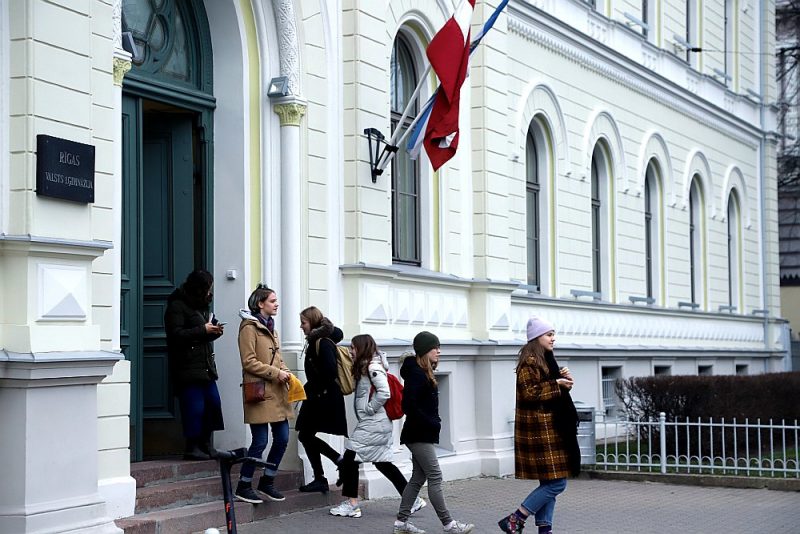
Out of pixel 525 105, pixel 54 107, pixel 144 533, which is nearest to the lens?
pixel 54 107

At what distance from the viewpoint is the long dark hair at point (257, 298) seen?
11969 millimetres

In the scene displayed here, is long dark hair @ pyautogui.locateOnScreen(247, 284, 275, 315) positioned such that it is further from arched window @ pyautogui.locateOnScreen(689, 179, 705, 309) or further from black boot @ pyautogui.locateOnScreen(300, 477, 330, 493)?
arched window @ pyautogui.locateOnScreen(689, 179, 705, 309)

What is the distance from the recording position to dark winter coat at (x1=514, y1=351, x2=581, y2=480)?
→ 10.5 meters

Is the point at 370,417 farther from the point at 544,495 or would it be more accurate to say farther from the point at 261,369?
the point at 544,495

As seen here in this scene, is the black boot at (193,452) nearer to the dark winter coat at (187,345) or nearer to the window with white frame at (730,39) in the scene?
the dark winter coat at (187,345)

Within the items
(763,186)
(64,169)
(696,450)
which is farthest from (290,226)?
(763,186)

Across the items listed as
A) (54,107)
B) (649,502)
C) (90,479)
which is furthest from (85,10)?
(649,502)

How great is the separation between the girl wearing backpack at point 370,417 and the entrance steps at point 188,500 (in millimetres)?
620

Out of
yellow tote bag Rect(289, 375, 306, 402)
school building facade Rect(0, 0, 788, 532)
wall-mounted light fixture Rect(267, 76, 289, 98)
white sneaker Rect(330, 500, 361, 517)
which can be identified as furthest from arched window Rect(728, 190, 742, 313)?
yellow tote bag Rect(289, 375, 306, 402)

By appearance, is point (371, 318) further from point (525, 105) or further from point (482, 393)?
point (525, 105)

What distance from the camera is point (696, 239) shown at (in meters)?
27.8

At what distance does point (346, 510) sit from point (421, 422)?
62.4 inches

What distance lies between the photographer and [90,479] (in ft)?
31.8

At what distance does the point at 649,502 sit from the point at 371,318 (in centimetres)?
358
